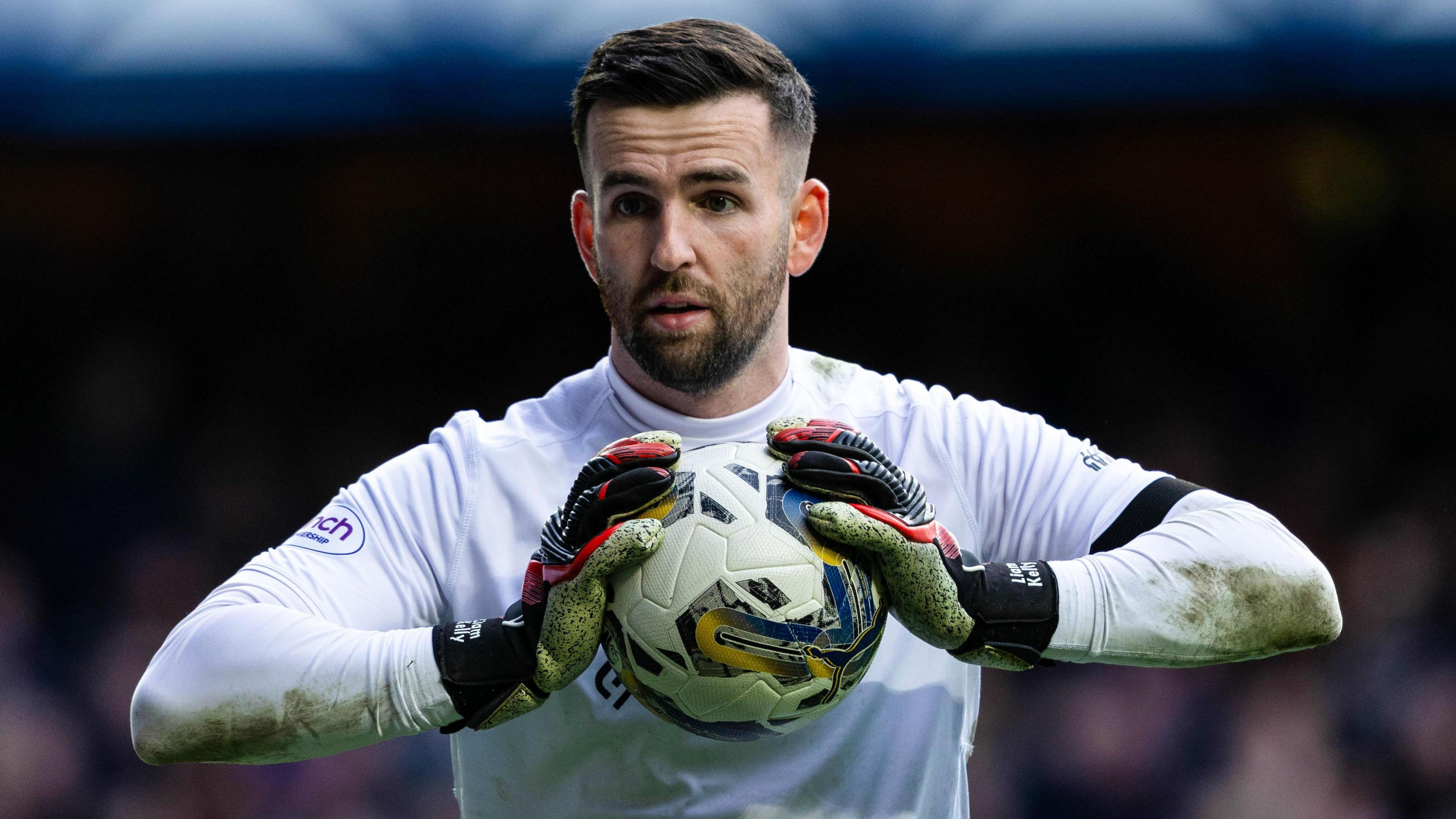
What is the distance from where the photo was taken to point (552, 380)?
816 cm

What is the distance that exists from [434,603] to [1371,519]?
21.1 feet

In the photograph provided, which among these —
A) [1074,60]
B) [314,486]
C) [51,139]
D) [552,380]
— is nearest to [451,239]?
[552,380]

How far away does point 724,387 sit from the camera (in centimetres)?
307

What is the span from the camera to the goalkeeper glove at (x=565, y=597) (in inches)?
90.2

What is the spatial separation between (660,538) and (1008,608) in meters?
0.67

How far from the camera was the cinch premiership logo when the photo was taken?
2.76 metres

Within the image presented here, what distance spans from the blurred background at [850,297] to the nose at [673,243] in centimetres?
401

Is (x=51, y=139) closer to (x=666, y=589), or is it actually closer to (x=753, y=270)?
(x=753, y=270)

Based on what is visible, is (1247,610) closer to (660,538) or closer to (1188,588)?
(1188,588)

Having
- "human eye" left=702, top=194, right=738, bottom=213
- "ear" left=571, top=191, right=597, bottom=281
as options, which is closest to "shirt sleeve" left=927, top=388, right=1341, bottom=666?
"human eye" left=702, top=194, right=738, bottom=213

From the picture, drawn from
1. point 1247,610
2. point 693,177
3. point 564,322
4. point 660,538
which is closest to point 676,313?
point 693,177

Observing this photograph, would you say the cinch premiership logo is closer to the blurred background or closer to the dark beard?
the dark beard

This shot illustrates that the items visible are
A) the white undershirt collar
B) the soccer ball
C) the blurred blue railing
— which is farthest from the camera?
the blurred blue railing

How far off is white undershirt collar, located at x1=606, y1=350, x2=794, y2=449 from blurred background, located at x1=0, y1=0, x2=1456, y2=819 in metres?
3.93
